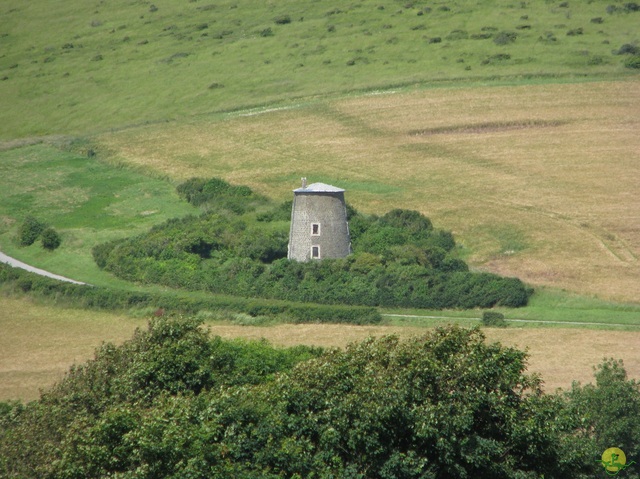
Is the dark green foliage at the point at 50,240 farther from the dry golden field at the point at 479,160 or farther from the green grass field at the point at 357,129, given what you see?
the dry golden field at the point at 479,160

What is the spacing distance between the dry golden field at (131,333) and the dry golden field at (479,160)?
26.9 feet

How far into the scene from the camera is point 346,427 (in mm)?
22391

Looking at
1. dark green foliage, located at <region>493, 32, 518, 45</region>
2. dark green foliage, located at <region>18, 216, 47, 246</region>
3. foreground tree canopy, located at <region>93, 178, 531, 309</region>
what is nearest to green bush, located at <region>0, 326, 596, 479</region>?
foreground tree canopy, located at <region>93, 178, 531, 309</region>

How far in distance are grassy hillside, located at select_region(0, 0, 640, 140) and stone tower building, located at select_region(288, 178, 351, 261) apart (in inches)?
1349

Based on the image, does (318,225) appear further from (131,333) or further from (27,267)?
(27,267)

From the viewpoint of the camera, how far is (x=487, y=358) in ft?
76.1

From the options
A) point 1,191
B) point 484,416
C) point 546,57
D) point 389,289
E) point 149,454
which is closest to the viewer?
point 149,454

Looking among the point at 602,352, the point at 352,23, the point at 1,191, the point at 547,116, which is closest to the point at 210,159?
the point at 1,191

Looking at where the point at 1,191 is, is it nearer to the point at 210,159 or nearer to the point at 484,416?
the point at 210,159

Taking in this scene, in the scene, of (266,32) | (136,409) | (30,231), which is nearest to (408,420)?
(136,409)

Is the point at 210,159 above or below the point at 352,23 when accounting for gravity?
below

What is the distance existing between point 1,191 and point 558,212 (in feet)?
122

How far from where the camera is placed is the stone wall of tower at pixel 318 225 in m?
53.2

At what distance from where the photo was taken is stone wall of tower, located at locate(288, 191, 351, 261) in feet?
175
